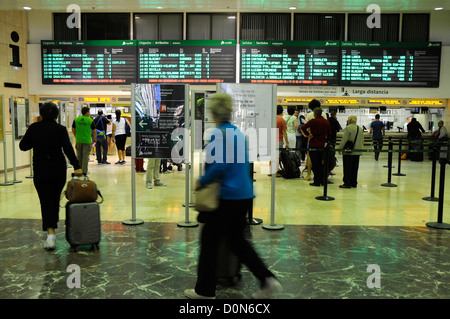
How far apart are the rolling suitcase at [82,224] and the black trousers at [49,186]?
250 millimetres

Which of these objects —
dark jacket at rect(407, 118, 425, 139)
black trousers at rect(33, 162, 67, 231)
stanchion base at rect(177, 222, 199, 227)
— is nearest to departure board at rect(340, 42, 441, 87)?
dark jacket at rect(407, 118, 425, 139)

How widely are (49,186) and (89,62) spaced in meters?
8.48

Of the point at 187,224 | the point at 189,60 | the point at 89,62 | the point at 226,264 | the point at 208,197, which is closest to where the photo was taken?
the point at 208,197

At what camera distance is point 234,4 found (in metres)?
11.1

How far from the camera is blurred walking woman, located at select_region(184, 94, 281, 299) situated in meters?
3.05

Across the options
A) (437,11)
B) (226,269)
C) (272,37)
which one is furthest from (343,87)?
(226,269)

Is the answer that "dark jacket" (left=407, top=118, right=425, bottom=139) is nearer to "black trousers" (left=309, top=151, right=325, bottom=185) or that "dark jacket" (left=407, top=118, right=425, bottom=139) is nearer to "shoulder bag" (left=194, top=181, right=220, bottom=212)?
"black trousers" (left=309, top=151, right=325, bottom=185)

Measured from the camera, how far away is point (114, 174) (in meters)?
10.6

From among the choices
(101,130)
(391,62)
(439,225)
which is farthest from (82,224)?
(391,62)

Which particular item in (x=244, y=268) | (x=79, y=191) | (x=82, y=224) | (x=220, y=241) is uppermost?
(x=79, y=191)

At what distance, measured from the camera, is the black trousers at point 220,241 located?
10.2 ft

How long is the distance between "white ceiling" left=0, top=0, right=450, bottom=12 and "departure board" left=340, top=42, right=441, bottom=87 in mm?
1042

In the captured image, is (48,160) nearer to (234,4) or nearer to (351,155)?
(351,155)
